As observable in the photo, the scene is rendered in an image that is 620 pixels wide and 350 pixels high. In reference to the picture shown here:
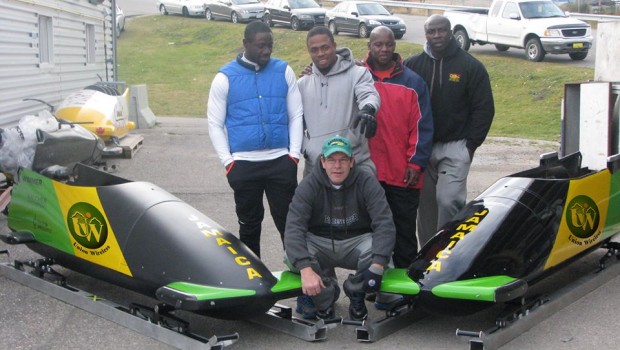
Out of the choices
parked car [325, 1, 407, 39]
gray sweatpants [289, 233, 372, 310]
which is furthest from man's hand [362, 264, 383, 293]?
parked car [325, 1, 407, 39]

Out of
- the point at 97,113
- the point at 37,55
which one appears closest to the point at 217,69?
the point at 37,55

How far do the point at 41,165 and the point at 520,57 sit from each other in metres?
17.5

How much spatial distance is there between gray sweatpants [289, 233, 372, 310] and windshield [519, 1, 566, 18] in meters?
19.2

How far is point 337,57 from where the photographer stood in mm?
5754

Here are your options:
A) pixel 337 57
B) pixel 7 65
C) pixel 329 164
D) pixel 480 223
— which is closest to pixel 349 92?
pixel 337 57

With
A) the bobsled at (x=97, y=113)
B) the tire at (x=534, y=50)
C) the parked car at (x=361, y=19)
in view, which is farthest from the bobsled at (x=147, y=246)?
the parked car at (x=361, y=19)

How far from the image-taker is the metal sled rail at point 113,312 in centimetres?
488

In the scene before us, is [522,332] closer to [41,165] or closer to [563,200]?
[563,200]

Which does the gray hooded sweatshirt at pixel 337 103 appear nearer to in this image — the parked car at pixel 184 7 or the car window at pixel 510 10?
the car window at pixel 510 10

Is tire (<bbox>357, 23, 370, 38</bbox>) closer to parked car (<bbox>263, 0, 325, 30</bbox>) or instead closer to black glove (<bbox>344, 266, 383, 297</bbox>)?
parked car (<bbox>263, 0, 325, 30</bbox>)

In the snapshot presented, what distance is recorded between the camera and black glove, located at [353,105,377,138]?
5.43m

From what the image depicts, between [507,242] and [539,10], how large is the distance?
1950 centimetres

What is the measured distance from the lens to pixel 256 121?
567cm

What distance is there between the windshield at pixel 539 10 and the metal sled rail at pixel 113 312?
19.4 m
